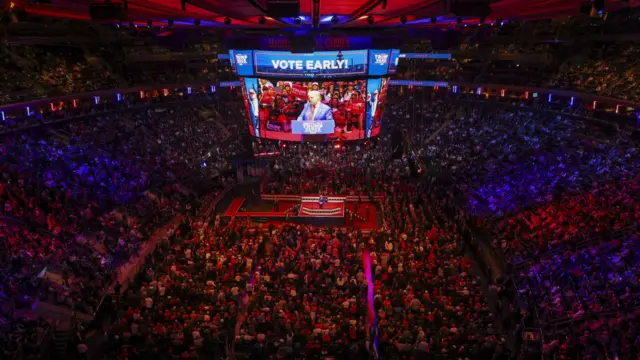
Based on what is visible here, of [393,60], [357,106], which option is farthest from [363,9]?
[357,106]

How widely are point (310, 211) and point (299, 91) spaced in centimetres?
554

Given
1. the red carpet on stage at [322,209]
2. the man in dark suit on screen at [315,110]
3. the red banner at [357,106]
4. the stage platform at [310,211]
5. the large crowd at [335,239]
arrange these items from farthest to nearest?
the red carpet on stage at [322,209]
the stage platform at [310,211]
the red banner at [357,106]
the man in dark suit on screen at [315,110]
the large crowd at [335,239]

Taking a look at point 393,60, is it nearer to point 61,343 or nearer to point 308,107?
point 308,107

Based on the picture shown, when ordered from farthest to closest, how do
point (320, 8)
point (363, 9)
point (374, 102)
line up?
point (374, 102), point (320, 8), point (363, 9)

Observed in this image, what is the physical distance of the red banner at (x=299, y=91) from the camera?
876 inches

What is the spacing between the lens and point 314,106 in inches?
885

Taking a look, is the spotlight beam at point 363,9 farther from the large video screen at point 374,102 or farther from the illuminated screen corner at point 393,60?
the large video screen at point 374,102

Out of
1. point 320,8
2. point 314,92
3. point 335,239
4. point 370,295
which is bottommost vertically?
point 370,295

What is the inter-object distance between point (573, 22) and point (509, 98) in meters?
5.84

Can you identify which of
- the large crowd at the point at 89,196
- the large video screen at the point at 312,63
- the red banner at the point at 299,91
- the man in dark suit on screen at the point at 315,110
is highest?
the large video screen at the point at 312,63

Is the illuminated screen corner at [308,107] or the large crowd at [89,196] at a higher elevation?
the illuminated screen corner at [308,107]

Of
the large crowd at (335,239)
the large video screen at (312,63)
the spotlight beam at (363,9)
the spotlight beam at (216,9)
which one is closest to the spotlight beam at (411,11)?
the spotlight beam at (363,9)

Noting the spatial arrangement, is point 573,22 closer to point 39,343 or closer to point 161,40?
point 161,40

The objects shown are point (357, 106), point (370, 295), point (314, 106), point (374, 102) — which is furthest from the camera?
point (374, 102)
